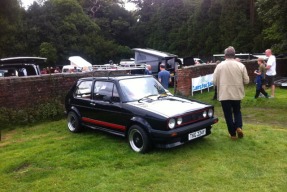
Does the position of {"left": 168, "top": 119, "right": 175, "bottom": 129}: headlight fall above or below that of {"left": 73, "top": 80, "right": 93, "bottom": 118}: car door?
below

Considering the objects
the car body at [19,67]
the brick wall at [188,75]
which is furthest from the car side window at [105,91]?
the brick wall at [188,75]

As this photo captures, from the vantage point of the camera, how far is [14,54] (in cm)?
4188

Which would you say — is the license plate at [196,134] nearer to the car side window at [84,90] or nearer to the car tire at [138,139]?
the car tire at [138,139]

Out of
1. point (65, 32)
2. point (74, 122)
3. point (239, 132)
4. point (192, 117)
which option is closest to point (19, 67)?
point (74, 122)

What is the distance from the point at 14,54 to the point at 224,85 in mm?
39024

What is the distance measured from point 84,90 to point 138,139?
8.38 ft

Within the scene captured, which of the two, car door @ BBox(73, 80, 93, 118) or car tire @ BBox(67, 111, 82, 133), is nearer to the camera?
car door @ BBox(73, 80, 93, 118)

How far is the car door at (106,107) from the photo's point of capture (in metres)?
7.62

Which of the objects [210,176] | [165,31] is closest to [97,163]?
[210,176]

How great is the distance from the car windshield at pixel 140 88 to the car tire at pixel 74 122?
1.89m

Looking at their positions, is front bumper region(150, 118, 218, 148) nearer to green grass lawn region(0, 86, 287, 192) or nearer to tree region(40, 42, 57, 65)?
green grass lawn region(0, 86, 287, 192)

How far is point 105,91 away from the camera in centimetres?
814

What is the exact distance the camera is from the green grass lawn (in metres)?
5.48

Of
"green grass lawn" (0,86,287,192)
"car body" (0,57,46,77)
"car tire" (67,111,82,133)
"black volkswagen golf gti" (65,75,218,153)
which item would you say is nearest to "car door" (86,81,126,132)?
"black volkswagen golf gti" (65,75,218,153)
